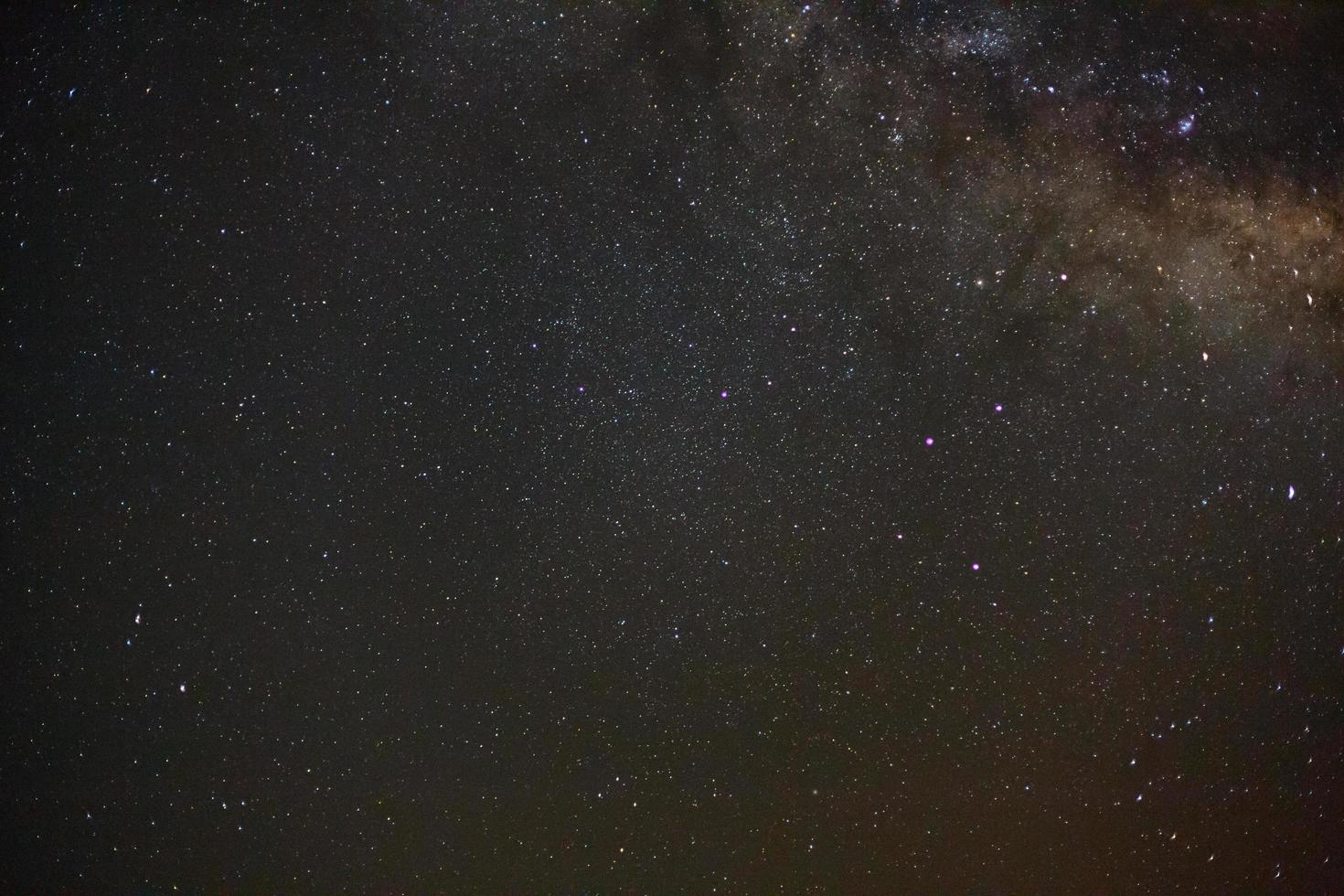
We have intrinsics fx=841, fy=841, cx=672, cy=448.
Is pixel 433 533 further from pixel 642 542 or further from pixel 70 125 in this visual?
pixel 70 125

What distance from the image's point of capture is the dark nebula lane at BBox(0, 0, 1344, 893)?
60.9 inches

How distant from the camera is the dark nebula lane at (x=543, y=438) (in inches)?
60.9

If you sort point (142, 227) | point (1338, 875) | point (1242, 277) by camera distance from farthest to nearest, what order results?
point (1338, 875) < point (1242, 277) < point (142, 227)

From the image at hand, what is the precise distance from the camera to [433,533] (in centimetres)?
156

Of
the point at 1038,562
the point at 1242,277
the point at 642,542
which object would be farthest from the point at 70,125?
the point at 1242,277

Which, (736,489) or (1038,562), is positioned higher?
(736,489)

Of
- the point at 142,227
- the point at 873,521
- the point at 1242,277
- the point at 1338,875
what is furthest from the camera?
the point at 1338,875

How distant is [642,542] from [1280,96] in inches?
74.5

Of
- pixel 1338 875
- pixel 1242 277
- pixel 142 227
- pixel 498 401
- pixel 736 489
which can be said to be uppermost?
pixel 142 227

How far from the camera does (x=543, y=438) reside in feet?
5.19

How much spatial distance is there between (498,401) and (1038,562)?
1168 mm

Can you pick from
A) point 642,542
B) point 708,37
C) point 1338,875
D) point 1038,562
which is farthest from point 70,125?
point 1338,875

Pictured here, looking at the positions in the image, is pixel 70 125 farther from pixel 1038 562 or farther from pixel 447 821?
pixel 1038 562

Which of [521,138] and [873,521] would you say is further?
[873,521]
